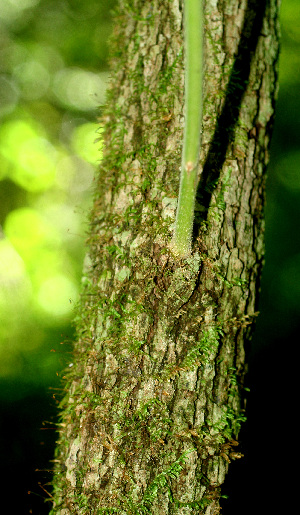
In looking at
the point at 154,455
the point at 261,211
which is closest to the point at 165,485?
the point at 154,455

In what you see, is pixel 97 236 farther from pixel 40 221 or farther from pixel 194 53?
pixel 40 221

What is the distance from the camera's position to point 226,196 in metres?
1.23

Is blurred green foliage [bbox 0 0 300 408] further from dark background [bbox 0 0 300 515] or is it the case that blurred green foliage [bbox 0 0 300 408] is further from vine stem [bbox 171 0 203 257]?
vine stem [bbox 171 0 203 257]

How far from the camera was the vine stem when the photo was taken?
0.79m

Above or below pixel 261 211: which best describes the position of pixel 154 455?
below

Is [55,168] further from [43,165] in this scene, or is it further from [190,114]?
[190,114]

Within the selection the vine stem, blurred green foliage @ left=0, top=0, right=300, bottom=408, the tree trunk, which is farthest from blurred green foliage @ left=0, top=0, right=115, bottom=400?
the vine stem

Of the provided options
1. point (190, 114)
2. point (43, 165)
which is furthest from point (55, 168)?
point (190, 114)

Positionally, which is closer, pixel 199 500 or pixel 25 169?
pixel 199 500

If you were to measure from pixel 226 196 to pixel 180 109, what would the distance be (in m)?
0.38

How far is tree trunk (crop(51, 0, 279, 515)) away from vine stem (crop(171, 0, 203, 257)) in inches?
3.9

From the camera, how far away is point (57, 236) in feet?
15.1

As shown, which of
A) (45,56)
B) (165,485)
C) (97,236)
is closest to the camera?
(165,485)

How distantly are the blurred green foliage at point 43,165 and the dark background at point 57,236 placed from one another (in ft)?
0.05
